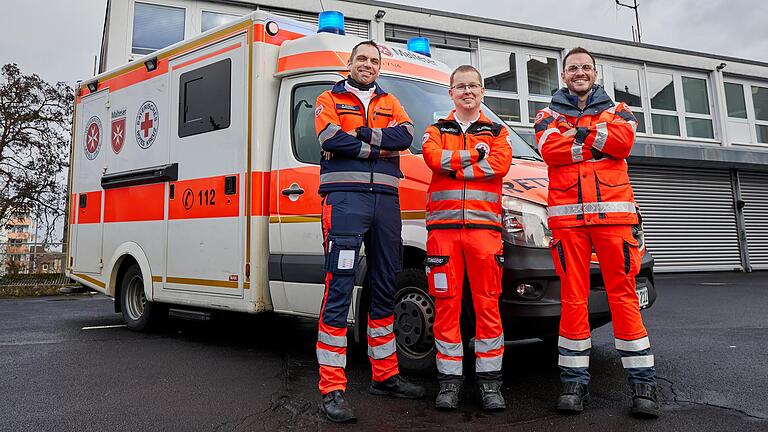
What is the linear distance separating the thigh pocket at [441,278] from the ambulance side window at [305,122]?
1479 mm

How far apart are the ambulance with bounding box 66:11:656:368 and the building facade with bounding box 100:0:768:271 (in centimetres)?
858

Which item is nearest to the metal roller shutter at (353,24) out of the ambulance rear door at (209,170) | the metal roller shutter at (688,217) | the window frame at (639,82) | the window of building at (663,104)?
the window frame at (639,82)

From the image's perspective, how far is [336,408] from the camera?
9.68ft

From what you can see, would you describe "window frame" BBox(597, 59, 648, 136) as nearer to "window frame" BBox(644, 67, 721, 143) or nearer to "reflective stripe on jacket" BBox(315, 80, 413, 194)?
"window frame" BBox(644, 67, 721, 143)

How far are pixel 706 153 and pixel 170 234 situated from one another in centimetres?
1585

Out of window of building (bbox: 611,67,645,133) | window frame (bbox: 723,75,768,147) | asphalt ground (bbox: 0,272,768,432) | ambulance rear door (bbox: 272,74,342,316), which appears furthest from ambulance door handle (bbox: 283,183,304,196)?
window frame (bbox: 723,75,768,147)

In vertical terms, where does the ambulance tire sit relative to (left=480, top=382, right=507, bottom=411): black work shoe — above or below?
above

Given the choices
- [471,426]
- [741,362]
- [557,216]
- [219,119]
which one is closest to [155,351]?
[219,119]

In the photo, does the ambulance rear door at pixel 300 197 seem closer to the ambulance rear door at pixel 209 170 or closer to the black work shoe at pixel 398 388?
the ambulance rear door at pixel 209 170

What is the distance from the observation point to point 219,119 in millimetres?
4941

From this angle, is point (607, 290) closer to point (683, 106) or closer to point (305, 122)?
point (305, 122)

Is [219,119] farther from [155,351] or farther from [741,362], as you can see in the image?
[741,362]

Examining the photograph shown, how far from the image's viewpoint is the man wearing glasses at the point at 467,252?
3150mm

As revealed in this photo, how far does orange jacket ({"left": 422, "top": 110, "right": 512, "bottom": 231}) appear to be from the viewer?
3197 mm
